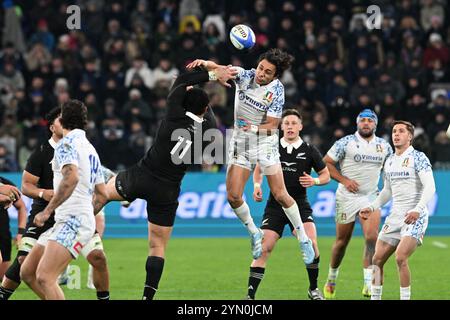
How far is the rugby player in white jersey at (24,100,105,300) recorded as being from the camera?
34.4 ft

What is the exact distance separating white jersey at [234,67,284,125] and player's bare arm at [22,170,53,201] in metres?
2.59

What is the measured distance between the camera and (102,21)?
27.6 meters

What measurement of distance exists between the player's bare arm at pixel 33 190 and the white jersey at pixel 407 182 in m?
4.17

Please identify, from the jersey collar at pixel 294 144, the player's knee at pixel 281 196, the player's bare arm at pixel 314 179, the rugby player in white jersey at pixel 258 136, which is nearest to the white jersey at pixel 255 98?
the rugby player in white jersey at pixel 258 136

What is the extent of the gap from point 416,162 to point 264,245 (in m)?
2.29

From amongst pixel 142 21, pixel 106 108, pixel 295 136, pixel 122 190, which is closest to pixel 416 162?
pixel 295 136

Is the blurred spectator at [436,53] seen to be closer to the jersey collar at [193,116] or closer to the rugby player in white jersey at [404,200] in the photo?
the rugby player in white jersey at [404,200]

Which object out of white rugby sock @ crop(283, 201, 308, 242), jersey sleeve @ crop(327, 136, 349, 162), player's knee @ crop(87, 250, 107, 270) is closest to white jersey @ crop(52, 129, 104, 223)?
player's knee @ crop(87, 250, 107, 270)

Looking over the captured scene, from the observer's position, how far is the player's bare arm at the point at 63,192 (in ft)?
34.2

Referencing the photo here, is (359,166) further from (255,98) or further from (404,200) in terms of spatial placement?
(255,98)

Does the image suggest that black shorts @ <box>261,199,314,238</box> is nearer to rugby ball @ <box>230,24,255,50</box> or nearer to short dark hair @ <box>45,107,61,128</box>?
rugby ball @ <box>230,24,255,50</box>

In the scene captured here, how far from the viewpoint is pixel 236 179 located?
1325cm

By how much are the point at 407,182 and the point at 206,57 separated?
13250 millimetres

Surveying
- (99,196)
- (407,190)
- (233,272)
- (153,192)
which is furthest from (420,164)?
(233,272)
